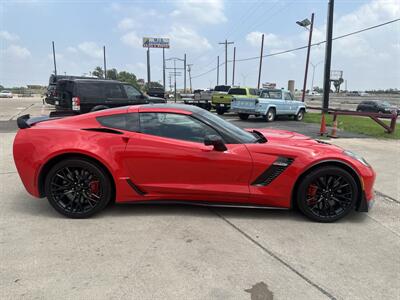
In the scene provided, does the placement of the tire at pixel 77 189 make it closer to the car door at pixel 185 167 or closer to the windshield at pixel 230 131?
the car door at pixel 185 167

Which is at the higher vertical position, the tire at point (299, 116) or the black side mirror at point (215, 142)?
the black side mirror at point (215, 142)

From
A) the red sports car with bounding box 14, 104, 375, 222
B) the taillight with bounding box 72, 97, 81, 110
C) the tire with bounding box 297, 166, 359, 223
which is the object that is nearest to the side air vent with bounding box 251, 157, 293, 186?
the red sports car with bounding box 14, 104, 375, 222

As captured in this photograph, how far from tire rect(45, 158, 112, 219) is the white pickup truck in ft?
45.5

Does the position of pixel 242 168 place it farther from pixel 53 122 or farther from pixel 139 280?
pixel 53 122

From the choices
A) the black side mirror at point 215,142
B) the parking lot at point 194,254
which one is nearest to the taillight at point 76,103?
the parking lot at point 194,254

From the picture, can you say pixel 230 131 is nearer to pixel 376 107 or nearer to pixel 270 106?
pixel 270 106

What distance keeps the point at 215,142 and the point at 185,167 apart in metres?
0.46

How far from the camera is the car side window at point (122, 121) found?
4.09m

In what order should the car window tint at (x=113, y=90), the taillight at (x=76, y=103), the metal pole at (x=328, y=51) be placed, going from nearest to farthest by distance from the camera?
the taillight at (x=76, y=103), the car window tint at (x=113, y=90), the metal pole at (x=328, y=51)

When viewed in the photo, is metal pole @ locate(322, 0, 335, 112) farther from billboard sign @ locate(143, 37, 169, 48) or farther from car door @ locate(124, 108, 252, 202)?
billboard sign @ locate(143, 37, 169, 48)

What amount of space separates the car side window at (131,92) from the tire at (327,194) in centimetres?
994

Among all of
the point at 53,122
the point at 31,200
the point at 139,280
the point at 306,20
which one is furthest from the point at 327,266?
the point at 306,20

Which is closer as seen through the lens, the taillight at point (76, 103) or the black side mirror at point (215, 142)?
the black side mirror at point (215, 142)

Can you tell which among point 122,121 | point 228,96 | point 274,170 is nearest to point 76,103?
point 122,121
